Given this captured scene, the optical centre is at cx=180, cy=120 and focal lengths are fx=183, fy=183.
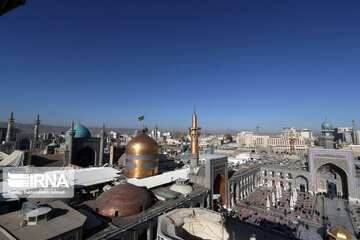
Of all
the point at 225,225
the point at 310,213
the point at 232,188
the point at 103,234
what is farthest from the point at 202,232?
the point at 310,213

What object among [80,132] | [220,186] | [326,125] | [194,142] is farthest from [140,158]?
[326,125]

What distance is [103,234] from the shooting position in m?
11.5

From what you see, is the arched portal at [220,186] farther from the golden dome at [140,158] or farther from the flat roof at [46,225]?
the flat roof at [46,225]

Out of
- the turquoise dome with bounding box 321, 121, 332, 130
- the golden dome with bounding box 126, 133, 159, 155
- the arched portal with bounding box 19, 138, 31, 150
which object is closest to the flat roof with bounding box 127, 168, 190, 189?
the golden dome with bounding box 126, 133, 159, 155

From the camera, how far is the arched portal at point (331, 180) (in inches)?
1250

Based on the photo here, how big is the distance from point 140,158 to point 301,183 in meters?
30.9

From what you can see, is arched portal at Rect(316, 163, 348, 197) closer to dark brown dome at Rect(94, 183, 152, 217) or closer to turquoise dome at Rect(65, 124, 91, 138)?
dark brown dome at Rect(94, 183, 152, 217)

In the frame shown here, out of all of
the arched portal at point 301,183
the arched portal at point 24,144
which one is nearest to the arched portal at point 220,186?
the arched portal at point 301,183

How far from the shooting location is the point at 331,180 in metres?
32.9

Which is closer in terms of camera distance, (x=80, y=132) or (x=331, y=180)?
(x=331, y=180)

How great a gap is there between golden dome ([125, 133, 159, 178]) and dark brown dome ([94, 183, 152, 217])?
773 centimetres

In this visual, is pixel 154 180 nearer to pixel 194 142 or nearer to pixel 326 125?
pixel 194 142

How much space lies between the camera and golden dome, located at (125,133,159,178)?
955 inches

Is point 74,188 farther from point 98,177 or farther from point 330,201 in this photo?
point 330,201
